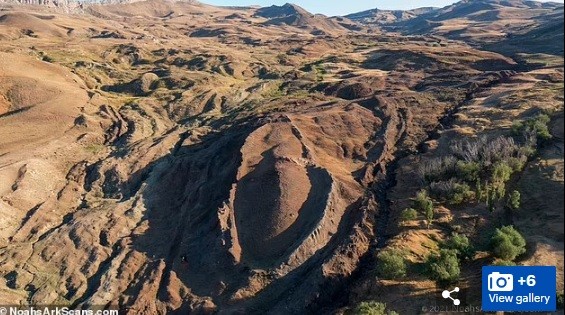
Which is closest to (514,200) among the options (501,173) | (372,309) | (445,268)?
(501,173)

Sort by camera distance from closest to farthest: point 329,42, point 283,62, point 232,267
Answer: point 232,267
point 283,62
point 329,42

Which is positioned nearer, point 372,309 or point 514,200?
point 372,309

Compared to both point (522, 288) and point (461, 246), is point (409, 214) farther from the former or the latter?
point (522, 288)

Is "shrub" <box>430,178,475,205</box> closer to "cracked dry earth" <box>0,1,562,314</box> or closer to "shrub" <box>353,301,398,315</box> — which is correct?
"cracked dry earth" <box>0,1,562,314</box>

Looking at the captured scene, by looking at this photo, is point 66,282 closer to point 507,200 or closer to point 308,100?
point 507,200

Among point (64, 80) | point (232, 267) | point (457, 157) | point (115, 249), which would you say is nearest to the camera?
point (232, 267)

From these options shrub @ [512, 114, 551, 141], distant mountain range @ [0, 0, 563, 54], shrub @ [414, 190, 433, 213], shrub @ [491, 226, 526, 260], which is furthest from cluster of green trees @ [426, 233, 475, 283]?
distant mountain range @ [0, 0, 563, 54]

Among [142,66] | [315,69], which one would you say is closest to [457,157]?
[315,69]
